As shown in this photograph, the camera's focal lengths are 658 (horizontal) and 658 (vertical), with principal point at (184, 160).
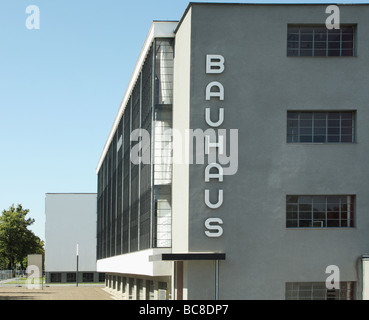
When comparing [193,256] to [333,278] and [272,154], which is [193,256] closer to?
[272,154]

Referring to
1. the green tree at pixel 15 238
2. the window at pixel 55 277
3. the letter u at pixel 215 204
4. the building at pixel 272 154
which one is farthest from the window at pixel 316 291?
the green tree at pixel 15 238

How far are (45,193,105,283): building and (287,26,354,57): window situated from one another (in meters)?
86.0

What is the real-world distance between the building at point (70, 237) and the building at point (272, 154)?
269 ft

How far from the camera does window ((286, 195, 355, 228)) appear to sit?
3066 cm

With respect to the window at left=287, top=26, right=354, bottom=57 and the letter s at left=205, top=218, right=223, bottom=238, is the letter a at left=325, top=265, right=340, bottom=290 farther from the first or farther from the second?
the window at left=287, top=26, right=354, bottom=57

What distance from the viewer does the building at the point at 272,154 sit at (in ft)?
99.1

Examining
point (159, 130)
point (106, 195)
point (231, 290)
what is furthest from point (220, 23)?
point (106, 195)

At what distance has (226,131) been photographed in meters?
30.7

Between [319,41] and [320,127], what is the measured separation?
416 centimetres

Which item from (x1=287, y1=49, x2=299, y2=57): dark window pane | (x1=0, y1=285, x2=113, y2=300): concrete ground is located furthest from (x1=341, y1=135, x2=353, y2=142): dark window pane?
(x1=0, y1=285, x2=113, y2=300): concrete ground

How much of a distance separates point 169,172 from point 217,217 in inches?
210

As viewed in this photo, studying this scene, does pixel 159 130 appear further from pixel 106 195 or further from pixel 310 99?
pixel 106 195

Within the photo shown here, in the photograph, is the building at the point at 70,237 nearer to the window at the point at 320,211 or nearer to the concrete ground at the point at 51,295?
the concrete ground at the point at 51,295

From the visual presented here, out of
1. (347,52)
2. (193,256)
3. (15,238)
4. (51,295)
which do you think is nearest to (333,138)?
(347,52)
